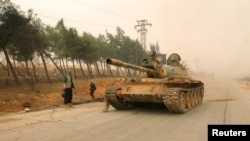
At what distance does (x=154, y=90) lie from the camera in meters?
11.7

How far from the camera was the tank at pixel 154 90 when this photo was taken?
36.6 ft

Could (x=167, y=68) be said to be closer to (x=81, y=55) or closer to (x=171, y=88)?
(x=171, y=88)

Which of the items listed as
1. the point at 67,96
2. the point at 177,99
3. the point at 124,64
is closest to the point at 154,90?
the point at 177,99

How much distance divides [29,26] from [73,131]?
21528 mm

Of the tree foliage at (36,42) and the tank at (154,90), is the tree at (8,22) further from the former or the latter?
the tank at (154,90)

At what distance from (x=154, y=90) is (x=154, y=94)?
373 millimetres

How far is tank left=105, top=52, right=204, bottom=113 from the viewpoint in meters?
11.1

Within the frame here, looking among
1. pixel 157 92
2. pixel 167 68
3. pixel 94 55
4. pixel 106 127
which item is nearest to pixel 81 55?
pixel 94 55

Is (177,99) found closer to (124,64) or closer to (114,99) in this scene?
(124,64)

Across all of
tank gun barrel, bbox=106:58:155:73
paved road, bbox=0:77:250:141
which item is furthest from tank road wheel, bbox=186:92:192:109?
tank gun barrel, bbox=106:58:155:73

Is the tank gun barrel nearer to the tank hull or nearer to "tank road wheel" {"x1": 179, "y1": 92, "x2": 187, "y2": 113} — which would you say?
the tank hull

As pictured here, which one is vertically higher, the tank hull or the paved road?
the tank hull

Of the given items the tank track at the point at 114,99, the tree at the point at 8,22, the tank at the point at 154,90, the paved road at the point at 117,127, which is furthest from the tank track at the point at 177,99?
the tree at the point at 8,22

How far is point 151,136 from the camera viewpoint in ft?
24.6
